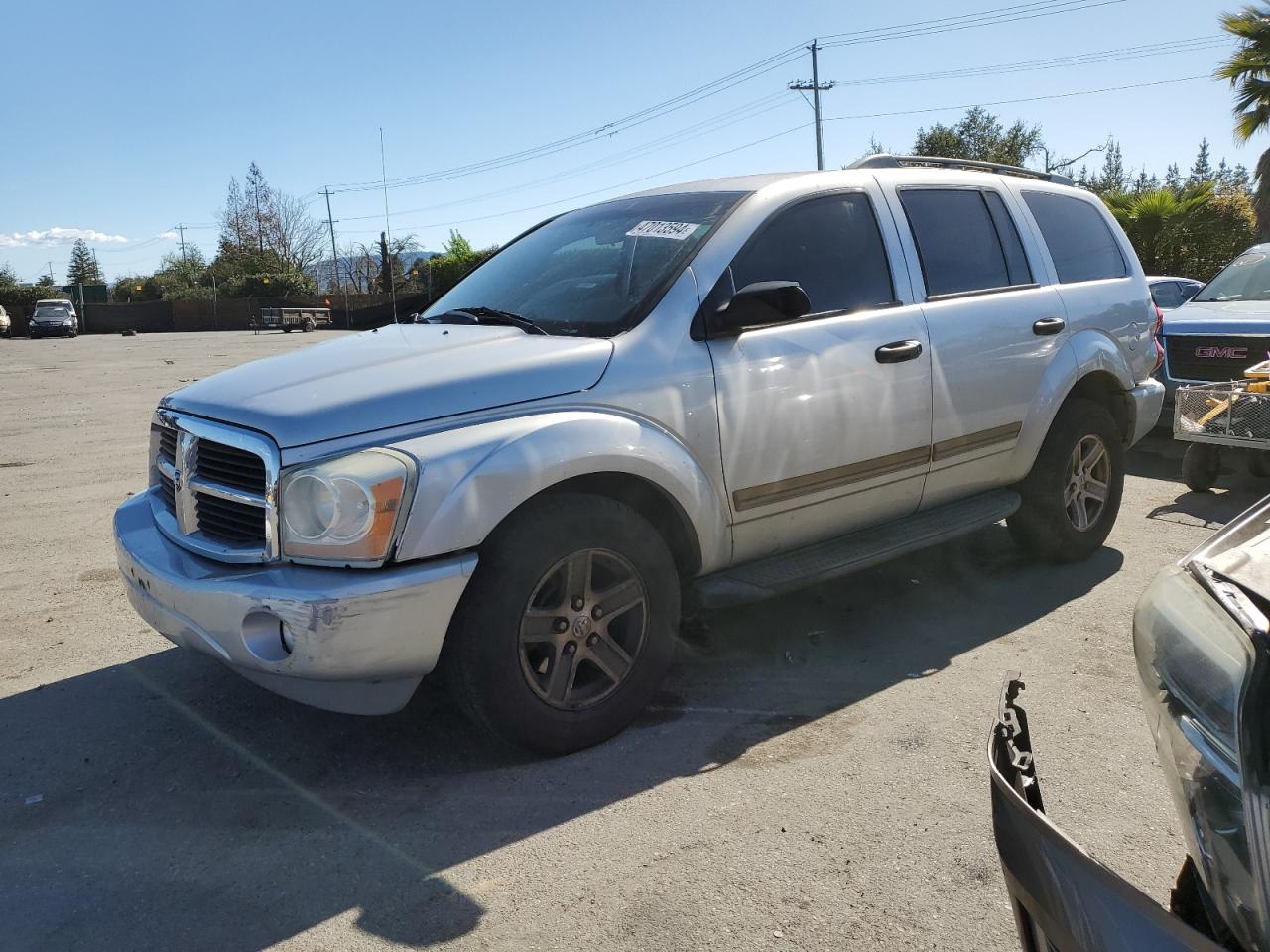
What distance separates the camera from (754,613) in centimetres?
486

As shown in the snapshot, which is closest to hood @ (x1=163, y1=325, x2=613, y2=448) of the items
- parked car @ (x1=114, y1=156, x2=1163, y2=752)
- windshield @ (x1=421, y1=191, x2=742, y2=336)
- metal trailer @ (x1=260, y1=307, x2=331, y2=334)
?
parked car @ (x1=114, y1=156, x2=1163, y2=752)

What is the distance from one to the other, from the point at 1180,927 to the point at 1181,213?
25.8 metres

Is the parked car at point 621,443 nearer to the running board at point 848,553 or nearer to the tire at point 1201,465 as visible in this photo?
the running board at point 848,553

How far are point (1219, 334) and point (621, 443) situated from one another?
6792 mm

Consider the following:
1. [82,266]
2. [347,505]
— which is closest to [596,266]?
[347,505]

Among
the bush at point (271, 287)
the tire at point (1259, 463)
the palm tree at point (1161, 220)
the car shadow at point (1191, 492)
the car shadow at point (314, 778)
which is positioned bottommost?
the car shadow at point (1191, 492)

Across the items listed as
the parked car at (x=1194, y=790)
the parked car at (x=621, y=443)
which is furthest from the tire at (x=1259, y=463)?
the parked car at (x=1194, y=790)

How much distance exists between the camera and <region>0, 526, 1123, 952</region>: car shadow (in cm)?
267

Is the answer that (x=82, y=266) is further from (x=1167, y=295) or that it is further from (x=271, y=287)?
(x=1167, y=295)

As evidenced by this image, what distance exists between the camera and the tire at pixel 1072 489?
16.7ft

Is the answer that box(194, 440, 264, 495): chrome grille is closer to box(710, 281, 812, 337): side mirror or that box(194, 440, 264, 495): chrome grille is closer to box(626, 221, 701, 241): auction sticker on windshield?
box(710, 281, 812, 337): side mirror

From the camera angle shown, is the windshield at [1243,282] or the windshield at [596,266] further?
the windshield at [1243,282]

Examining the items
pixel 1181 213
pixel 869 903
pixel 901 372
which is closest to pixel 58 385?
pixel 901 372

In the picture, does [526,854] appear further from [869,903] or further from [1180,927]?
[1180,927]
